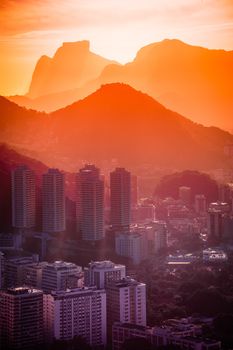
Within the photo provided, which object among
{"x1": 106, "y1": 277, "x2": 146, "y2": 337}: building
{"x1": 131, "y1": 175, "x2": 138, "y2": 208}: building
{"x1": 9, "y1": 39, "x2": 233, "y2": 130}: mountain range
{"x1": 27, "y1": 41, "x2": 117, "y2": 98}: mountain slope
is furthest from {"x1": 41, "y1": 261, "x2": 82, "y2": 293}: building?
{"x1": 131, "y1": 175, "x2": 138, "y2": 208}: building

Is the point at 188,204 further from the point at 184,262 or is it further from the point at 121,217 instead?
the point at 184,262

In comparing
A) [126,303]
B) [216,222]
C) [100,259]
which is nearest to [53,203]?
[100,259]

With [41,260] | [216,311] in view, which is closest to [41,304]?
[216,311]

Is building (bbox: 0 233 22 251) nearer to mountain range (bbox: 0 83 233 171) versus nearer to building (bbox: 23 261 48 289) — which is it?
building (bbox: 23 261 48 289)

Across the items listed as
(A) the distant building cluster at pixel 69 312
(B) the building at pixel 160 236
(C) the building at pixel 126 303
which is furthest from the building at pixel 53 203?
(C) the building at pixel 126 303

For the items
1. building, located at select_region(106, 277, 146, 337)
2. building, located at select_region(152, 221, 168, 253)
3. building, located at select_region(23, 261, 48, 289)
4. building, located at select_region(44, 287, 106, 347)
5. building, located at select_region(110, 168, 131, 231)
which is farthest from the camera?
building, located at select_region(110, 168, 131, 231)

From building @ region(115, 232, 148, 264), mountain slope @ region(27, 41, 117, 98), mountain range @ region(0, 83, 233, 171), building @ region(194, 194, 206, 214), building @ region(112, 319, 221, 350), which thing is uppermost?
mountain slope @ region(27, 41, 117, 98)

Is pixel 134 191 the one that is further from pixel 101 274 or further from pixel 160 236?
pixel 101 274
